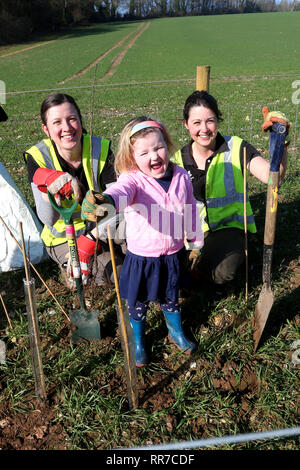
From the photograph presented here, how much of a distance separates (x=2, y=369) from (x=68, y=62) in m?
28.7

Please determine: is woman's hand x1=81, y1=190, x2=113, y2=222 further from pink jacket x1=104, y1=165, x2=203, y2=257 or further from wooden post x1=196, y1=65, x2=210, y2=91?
wooden post x1=196, y1=65, x2=210, y2=91

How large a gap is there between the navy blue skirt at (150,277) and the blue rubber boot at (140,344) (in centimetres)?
15

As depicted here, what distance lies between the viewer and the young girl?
6.87 ft

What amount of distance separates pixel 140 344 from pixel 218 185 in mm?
1342

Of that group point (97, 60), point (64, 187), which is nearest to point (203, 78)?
point (64, 187)

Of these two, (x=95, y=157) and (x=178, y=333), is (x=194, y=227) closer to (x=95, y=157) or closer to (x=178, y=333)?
(x=178, y=333)

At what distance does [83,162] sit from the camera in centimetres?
294

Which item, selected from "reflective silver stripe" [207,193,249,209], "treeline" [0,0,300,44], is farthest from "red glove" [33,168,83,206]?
"treeline" [0,0,300,44]

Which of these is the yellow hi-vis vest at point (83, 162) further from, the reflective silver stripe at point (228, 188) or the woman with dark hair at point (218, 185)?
the reflective silver stripe at point (228, 188)

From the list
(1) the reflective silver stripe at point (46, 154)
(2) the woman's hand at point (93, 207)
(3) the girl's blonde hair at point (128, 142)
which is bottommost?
(1) the reflective silver stripe at point (46, 154)

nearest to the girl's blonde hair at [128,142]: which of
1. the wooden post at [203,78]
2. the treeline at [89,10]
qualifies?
the wooden post at [203,78]

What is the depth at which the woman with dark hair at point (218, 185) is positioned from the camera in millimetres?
2785

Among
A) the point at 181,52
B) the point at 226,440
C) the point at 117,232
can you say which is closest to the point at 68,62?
the point at 181,52
